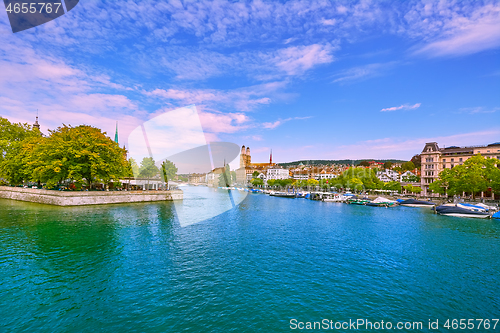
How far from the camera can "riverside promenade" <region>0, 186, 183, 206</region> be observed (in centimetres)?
4656

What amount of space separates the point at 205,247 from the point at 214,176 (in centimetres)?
17381

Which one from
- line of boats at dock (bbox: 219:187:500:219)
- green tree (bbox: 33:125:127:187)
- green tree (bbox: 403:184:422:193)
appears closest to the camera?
green tree (bbox: 33:125:127:187)

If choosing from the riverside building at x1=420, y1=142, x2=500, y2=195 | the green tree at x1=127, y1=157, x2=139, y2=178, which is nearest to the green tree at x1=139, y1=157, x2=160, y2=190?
the green tree at x1=127, y1=157, x2=139, y2=178

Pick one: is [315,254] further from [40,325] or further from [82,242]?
[82,242]

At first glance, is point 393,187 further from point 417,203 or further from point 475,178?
point 475,178

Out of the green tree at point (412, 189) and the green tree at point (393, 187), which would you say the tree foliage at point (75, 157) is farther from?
the green tree at point (412, 189)

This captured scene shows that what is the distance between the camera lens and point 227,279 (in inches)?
658

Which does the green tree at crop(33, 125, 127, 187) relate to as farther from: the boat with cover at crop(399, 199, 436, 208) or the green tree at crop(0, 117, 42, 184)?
the boat with cover at crop(399, 199, 436, 208)

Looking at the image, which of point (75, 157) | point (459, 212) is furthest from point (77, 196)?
point (459, 212)

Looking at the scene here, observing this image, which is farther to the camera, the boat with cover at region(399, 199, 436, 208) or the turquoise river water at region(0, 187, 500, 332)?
the boat with cover at region(399, 199, 436, 208)

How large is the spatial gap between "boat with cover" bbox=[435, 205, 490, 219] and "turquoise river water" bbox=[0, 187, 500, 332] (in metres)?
25.1

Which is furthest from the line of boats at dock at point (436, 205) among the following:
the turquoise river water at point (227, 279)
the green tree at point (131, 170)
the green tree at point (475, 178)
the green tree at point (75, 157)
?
the green tree at point (75, 157)

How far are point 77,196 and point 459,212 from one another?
79236 mm

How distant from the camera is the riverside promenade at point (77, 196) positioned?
46.6 metres
